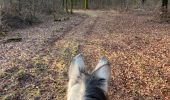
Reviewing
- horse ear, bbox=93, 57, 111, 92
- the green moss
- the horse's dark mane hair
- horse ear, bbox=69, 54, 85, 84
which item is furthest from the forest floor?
the horse's dark mane hair

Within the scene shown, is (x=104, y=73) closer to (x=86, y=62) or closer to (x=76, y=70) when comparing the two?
(x=76, y=70)

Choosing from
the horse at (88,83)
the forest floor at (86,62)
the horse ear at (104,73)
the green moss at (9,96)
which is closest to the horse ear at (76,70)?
the horse at (88,83)

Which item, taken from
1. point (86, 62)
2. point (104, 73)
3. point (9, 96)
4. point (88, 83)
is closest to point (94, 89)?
point (88, 83)

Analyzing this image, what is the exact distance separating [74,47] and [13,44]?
2.76 meters

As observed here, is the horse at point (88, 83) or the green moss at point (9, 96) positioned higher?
the horse at point (88, 83)

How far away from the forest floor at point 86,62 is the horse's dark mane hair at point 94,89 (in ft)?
18.9

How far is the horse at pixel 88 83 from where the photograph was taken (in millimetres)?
2355

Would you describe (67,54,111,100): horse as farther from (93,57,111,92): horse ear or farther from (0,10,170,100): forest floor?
(0,10,170,100): forest floor

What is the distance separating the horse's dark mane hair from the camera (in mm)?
2316

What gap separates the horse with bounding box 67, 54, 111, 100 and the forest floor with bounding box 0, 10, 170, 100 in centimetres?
554

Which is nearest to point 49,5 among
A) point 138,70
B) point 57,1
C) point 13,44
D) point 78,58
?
point 57,1

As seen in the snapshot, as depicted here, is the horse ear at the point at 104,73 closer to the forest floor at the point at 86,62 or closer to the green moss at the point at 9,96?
the forest floor at the point at 86,62

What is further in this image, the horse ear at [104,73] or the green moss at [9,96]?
the green moss at [9,96]

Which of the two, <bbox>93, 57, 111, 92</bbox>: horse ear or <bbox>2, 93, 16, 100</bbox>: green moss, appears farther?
<bbox>2, 93, 16, 100</bbox>: green moss
